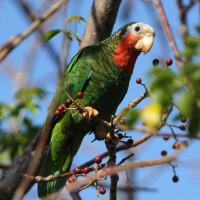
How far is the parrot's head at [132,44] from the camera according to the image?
4.18 metres

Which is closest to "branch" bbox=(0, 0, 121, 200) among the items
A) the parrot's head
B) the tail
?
the tail

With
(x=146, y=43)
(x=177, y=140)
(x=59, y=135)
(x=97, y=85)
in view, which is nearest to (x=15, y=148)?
(x=59, y=135)

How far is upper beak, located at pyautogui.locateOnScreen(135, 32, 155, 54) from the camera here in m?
4.10

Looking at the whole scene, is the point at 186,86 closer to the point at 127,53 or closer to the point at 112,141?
the point at 112,141

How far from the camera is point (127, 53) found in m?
4.23

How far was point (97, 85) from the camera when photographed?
3.99 meters

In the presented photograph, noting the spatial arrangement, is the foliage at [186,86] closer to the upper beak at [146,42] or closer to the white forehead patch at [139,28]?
the upper beak at [146,42]

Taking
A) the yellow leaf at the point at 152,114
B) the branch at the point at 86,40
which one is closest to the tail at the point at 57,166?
the branch at the point at 86,40

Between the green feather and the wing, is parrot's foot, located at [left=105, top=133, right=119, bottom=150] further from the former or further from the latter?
the wing

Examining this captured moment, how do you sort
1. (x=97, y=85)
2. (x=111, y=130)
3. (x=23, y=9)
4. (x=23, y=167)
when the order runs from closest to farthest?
(x=23, y=9), (x=111, y=130), (x=97, y=85), (x=23, y=167)

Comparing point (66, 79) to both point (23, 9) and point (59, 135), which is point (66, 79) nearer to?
point (59, 135)

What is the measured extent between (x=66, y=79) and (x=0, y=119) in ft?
4.24

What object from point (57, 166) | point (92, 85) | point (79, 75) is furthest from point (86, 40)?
point (57, 166)

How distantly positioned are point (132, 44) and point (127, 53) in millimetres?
125
